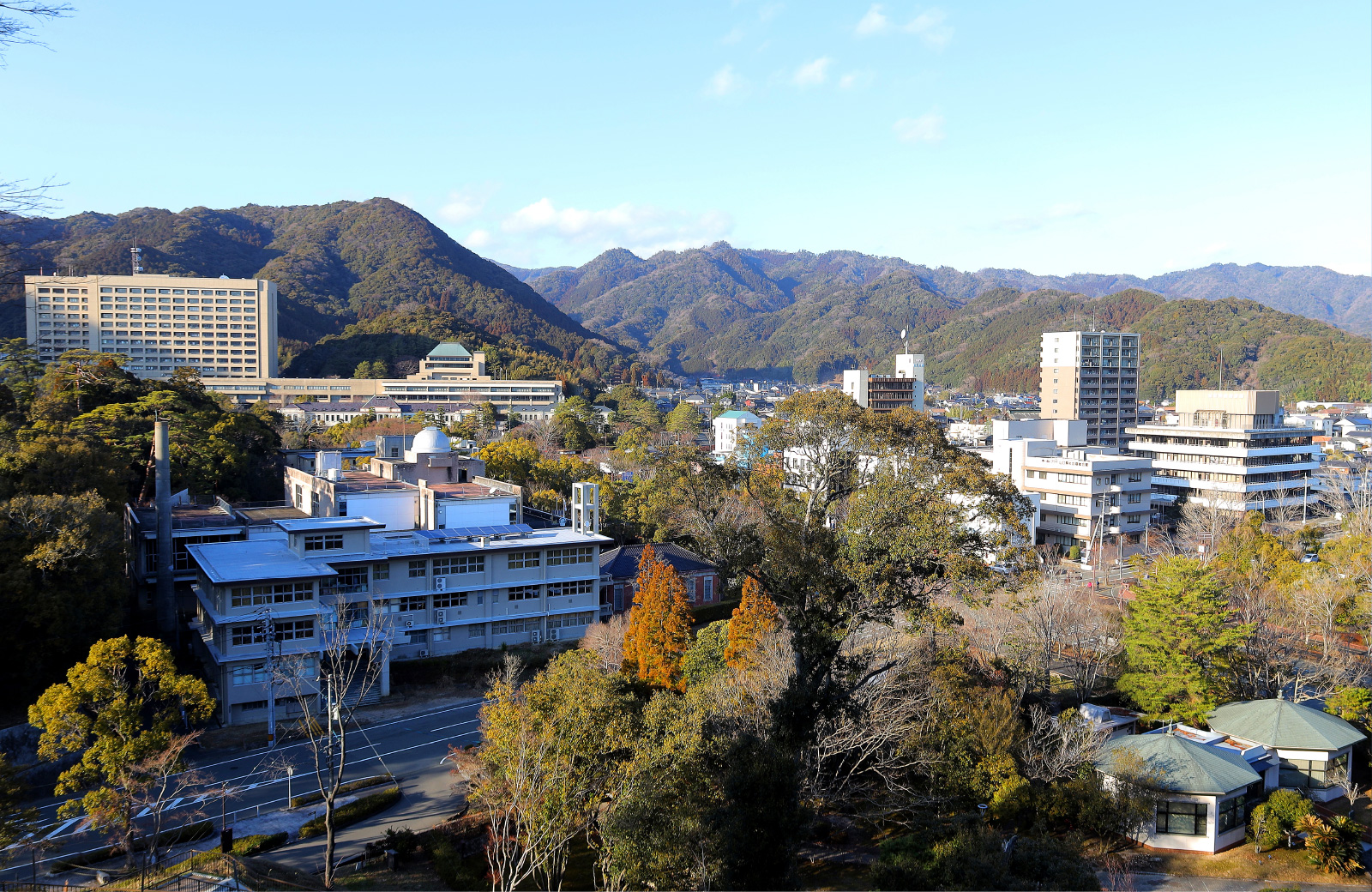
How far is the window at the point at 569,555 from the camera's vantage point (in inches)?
951

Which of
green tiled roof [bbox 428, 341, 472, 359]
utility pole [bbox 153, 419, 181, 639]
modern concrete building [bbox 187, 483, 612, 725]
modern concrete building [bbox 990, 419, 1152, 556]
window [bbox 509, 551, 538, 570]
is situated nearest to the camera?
modern concrete building [bbox 187, 483, 612, 725]

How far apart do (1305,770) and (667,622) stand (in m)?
12.2

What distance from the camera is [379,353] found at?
85.8 meters

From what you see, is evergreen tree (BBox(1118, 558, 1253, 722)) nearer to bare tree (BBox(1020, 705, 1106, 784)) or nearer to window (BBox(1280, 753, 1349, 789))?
window (BBox(1280, 753, 1349, 789))

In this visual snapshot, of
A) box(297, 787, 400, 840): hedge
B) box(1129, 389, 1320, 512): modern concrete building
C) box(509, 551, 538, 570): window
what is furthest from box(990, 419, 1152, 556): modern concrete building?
box(297, 787, 400, 840): hedge

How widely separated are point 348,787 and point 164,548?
37.9 feet

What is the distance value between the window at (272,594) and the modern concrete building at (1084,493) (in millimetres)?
27296

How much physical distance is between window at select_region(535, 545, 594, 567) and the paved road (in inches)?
211

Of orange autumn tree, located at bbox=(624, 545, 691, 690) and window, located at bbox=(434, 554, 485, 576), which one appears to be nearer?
orange autumn tree, located at bbox=(624, 545, 691, 690)

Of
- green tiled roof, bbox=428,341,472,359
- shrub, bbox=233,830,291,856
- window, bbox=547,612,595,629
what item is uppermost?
green tiled roof, bbox=428,341,472,359

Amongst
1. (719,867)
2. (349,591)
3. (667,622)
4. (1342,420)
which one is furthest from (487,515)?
(1342,420)

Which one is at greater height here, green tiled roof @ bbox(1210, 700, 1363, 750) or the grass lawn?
green tiled roof @ bbox(1210, 700, 1363, 750)

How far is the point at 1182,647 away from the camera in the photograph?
58.8ft

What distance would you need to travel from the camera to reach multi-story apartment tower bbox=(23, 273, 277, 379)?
254ft
